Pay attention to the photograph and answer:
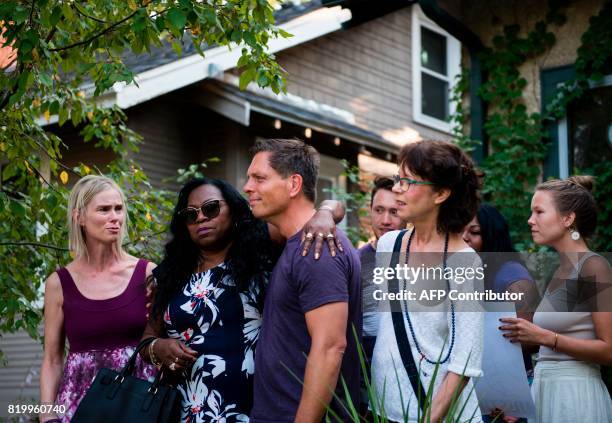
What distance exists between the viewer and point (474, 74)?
314 inches

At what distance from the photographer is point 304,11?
12.8 m

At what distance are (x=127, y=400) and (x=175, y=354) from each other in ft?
1.03

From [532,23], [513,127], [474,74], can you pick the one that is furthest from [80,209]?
[532,23]

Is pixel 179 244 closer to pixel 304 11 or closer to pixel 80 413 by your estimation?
pixel 80 413

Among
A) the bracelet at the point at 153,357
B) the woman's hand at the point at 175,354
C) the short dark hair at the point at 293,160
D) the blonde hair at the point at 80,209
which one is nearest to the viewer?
the short dark hair at the point at 293,160

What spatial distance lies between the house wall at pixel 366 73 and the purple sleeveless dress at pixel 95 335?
8.27 meters

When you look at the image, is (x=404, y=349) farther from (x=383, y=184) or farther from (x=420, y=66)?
(x=420, y=66)

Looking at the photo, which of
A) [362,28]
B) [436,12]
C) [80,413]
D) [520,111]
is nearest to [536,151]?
[520,111]

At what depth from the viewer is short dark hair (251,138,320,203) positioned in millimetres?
3662

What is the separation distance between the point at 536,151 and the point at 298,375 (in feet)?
15.8

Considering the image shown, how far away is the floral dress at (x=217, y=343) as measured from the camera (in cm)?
381

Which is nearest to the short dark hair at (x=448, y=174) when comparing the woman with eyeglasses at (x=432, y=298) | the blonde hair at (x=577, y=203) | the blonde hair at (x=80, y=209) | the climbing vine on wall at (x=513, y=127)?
the woman with eyeglasses at (x=432, y=298)

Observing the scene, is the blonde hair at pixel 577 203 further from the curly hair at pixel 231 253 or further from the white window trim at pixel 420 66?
the white window trim at pixel 420 66

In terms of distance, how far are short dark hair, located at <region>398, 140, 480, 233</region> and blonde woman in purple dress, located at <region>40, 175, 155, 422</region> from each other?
5.49 feet
